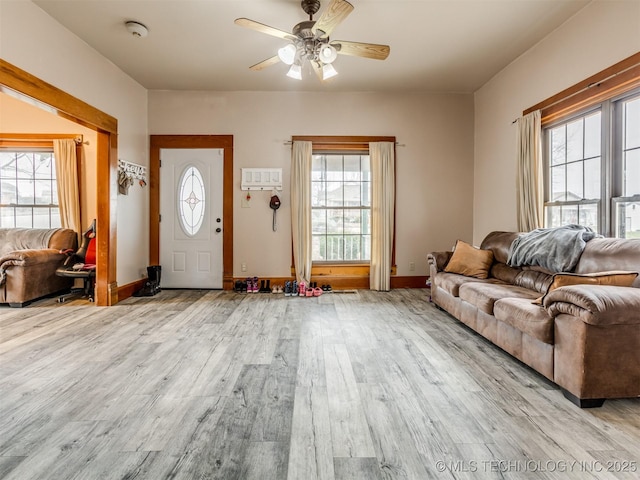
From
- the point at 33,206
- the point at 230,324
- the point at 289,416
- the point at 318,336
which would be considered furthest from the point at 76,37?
the point at 289,416

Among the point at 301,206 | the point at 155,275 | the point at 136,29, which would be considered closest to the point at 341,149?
the point at 301,206

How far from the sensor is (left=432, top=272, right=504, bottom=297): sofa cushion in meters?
3.62

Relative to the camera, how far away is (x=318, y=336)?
129 inches

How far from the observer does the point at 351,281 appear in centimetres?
554

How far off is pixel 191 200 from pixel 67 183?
1738 millimetres

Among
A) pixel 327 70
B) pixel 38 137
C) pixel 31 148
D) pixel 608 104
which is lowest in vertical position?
pixel 608 104

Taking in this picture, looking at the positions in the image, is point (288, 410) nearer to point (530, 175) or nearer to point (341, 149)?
point (530, 175)

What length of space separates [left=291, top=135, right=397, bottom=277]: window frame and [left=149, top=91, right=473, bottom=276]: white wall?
9cm

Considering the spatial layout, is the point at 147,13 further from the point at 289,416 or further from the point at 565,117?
the point at 565,117

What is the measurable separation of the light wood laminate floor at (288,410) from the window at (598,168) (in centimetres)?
162

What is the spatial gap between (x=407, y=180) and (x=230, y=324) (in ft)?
11.5

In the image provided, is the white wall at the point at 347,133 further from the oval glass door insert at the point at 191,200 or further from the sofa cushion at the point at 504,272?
the sofa cushion at the point at 504,272

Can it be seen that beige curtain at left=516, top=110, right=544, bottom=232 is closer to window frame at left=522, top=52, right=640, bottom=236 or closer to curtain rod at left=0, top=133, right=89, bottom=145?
window frame at left=522, top=52, right=640, bottom=236

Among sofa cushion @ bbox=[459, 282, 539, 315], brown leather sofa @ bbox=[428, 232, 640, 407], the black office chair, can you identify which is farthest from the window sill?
the black office chair
